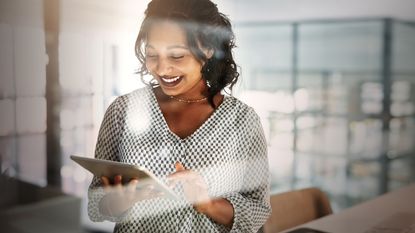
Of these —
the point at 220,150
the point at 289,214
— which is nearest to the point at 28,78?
the point at 220,150

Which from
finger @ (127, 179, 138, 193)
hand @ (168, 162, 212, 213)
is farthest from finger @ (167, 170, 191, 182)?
finger @ (127, 179, 138, 193)

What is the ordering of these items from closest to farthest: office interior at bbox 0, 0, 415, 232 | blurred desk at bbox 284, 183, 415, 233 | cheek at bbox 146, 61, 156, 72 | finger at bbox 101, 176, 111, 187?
finger at bbox 101, 176, 111, 187, cheek at bbox 146, 61, 156, 72, office interior at bbox 0, 0, 415, 232, blurred desk at bbox 284, 183, 415, 233

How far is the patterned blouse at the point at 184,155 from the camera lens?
1031mm

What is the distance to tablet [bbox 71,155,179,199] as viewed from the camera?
0.80m

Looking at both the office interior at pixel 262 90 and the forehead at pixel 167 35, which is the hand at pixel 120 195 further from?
the forehead at pixel 167 35

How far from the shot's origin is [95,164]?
876 mm

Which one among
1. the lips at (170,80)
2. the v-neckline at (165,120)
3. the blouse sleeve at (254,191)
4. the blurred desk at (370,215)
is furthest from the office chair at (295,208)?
the lips at (170,80)

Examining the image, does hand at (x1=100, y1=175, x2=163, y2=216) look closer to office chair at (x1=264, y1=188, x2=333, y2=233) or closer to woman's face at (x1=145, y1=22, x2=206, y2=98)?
woman's face at (x1=145, y1=22, x2=206, y2=98)

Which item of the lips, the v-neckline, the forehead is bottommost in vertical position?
the v-neckline

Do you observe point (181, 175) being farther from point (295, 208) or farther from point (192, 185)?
point (295, 208)

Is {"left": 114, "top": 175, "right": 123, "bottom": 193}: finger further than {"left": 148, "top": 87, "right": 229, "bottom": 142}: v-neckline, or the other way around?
{"left": 148, "top": 87, "right": 229, "bottom": 142}: v-neckline

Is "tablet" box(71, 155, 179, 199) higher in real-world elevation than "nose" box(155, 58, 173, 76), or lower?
lower

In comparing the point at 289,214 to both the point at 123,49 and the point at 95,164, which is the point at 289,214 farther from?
the point at 95,164

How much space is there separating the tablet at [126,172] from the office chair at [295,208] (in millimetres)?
784
